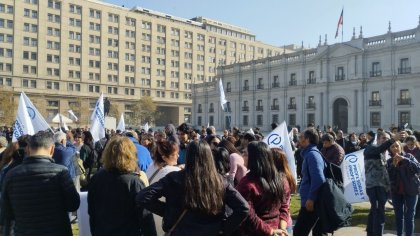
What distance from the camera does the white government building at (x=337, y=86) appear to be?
4316 centimetres

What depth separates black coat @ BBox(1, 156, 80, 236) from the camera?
3930 mm

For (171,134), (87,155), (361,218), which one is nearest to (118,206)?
(171,134)

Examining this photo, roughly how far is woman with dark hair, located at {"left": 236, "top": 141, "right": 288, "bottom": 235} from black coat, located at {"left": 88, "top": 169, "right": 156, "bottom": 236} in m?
1.03

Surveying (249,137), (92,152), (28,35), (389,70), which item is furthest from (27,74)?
(249,137)

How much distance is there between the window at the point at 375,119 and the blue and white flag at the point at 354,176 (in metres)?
39.3

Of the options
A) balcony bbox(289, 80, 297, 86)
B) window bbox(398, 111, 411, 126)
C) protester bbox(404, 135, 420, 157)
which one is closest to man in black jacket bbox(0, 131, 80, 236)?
protester bbox(404, 135, 420, 157)

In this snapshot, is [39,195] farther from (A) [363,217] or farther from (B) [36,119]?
(A) [363,217]

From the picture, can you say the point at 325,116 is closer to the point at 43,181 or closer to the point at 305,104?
the point at 305,104

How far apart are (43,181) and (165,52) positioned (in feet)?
286

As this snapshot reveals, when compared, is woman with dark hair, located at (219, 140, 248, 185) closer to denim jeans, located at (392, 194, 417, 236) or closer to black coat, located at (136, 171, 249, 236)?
black coat, located at (136, 171, 249, 236)

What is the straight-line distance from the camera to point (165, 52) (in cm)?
8919

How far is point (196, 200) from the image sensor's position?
11.3 feet

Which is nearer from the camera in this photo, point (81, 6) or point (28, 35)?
point (28, 35)

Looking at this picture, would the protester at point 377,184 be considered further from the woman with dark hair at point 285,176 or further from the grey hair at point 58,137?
the grey hair at point 58,137
